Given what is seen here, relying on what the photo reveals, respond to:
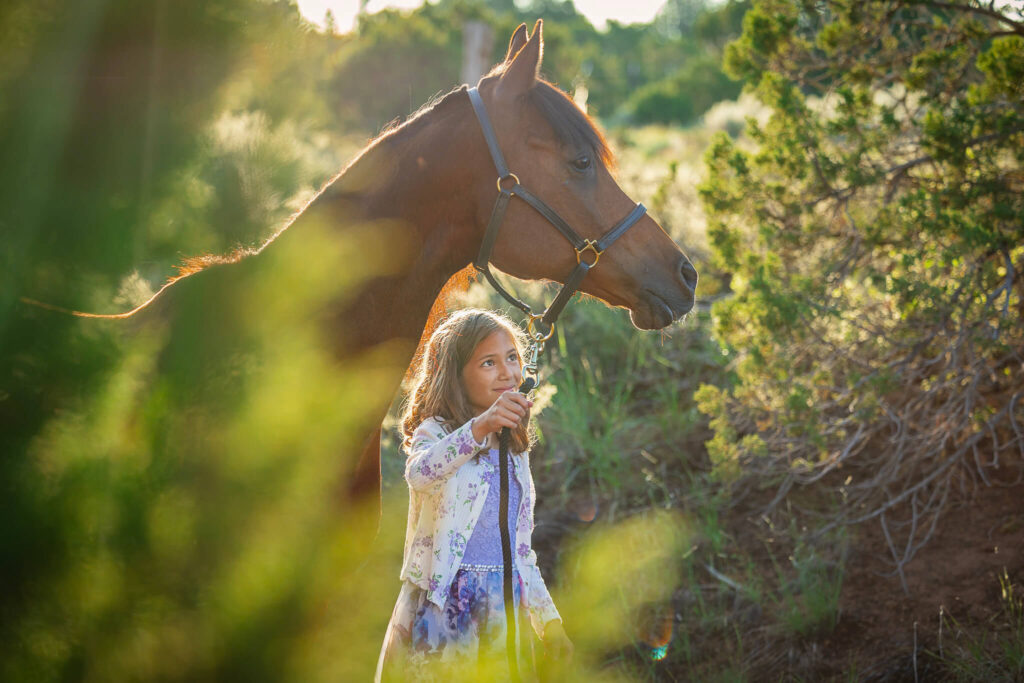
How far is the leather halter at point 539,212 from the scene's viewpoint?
7.22ft

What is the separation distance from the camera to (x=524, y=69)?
7.22 feet

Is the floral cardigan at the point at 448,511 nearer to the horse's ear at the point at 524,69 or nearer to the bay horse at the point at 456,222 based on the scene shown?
the bay horse at the point at 456,222

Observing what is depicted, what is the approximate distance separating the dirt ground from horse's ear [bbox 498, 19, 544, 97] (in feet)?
8.07

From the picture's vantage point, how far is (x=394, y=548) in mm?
4301

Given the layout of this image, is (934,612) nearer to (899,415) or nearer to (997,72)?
(899,415)

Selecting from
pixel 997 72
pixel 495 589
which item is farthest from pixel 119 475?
pixel 997 72

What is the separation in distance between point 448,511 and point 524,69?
133cm

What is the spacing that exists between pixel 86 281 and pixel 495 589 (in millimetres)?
1630

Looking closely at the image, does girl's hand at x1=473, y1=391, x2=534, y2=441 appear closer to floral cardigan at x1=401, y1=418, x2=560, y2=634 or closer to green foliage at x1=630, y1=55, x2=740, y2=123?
floral cardigan at x1=401, y1=418, x2=560, y2=634

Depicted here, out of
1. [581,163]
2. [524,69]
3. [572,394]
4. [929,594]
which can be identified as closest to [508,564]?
[581,163]

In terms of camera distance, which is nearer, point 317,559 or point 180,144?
point 317,559

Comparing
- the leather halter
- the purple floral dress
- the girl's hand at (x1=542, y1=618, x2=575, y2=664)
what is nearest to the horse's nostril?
the leather halter

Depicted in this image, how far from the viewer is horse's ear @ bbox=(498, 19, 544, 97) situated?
2.17m

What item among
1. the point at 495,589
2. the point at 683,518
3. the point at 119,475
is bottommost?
the point at 495,589
